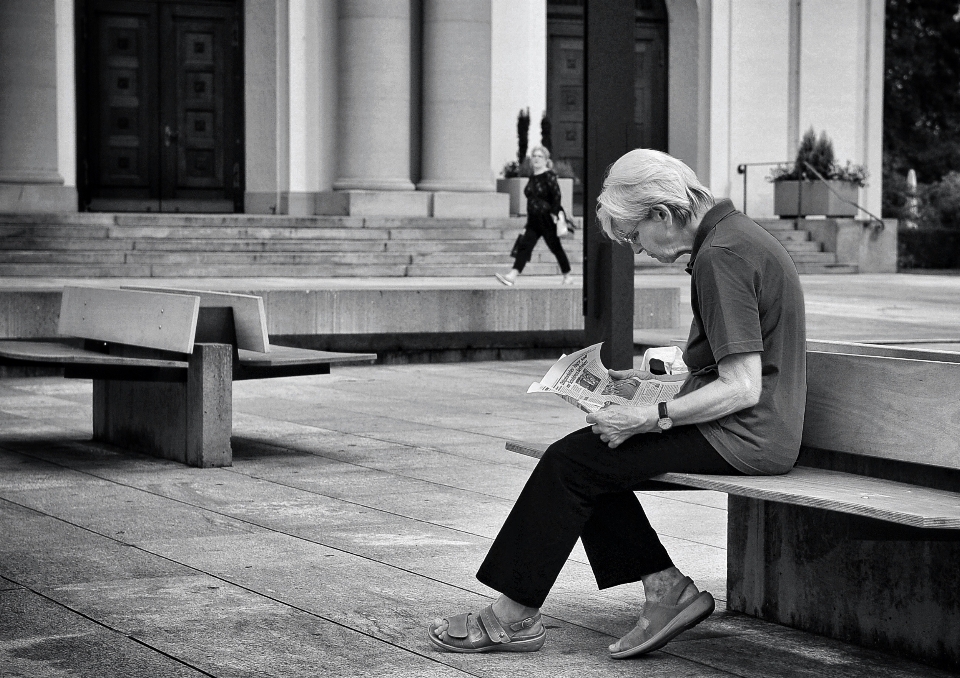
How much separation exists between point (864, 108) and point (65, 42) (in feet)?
53.5

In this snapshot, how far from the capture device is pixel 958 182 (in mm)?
38312

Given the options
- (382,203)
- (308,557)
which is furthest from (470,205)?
(308,557)

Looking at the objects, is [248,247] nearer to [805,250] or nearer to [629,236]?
[805,250]

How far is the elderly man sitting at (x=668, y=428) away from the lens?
4113 millimetres

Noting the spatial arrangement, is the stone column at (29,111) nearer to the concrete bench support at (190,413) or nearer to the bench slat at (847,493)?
the concrete bench support at (190,413)

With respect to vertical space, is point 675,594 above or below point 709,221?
below

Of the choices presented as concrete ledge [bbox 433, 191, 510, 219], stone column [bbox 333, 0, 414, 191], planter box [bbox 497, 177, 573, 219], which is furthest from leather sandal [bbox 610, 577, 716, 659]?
planter box [bbox 497, 177, 573, 219]

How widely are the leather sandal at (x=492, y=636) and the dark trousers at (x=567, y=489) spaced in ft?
0.28

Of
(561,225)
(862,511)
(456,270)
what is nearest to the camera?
(862,511)

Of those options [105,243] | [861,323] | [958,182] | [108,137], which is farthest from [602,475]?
[958,182]

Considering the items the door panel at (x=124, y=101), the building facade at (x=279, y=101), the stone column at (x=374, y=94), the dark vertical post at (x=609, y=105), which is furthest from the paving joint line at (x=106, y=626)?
the door panel at (x=124, y=101)

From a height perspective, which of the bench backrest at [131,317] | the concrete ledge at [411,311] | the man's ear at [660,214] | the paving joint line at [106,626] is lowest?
the paving joint line at [106,626]

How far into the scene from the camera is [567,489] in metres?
4.26

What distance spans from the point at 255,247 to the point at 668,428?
1943cm
